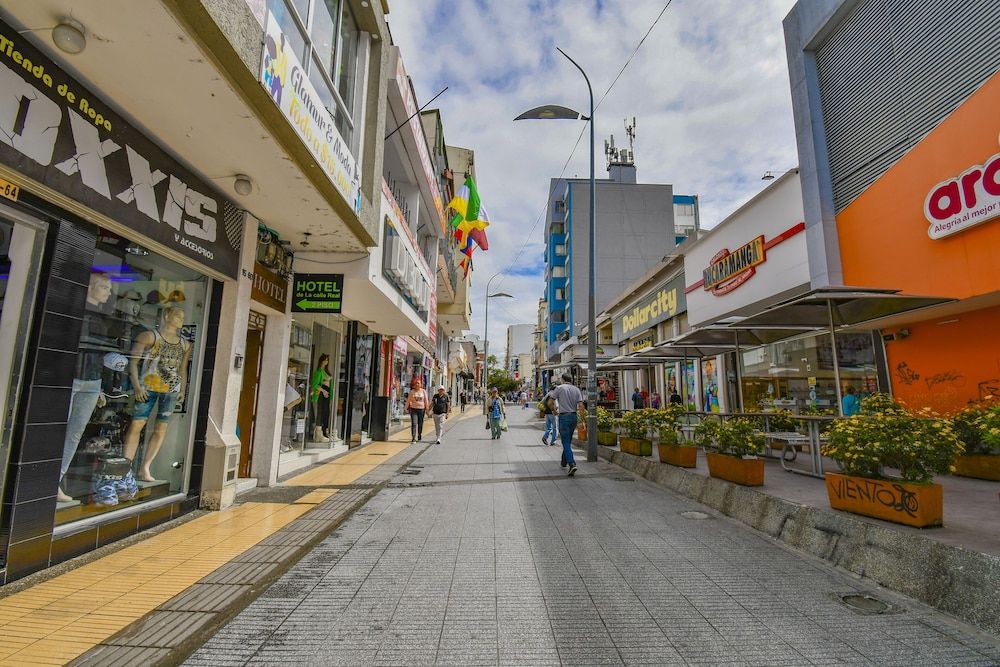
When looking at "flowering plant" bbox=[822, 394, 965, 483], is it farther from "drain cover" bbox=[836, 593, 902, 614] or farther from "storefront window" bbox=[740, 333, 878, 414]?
"storefront window" bbox=[740, 333, 878, 414]

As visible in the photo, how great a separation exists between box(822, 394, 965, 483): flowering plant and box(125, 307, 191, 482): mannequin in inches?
298

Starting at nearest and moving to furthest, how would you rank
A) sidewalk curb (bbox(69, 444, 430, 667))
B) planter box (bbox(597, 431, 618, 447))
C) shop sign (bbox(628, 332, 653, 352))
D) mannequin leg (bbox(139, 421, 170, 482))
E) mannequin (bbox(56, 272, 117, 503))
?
1. sidewalk curb (bbox(69, 444, 430, 667))
2. mannequin (bbox(56, 272, 117, 503))
3. mannequin leg (bbox(139, 421, 170, 482))
4. planter box (bbox(597, 431, 618, 447))
5. shop sign (bbox(628, 332, 653, 352))

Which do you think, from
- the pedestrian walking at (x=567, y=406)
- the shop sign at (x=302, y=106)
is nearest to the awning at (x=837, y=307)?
the pedestrian walking at (x=567, y=406)

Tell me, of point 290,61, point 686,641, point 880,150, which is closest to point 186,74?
point 290,61

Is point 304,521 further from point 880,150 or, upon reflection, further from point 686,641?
point 880,150

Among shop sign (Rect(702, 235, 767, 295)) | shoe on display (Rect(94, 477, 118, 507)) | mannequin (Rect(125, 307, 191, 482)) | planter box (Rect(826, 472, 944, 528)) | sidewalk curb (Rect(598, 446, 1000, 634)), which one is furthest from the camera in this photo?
shop sign (Rect(702, 235, 767, 295))

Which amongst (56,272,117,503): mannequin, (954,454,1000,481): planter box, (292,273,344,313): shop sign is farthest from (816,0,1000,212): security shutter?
(56,272,117,503): mannequin

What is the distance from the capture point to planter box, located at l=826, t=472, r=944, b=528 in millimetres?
3926

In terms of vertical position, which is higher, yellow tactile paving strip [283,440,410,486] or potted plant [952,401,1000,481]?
potted plant [952,401,1000,481]

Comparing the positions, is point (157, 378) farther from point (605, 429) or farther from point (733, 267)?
point (733, 267)

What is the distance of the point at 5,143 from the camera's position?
317cm

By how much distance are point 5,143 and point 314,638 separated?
13.0ft

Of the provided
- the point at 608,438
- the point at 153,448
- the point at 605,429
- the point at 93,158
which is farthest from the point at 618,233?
the point at 93,158

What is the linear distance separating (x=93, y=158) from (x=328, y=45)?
3821 mm
